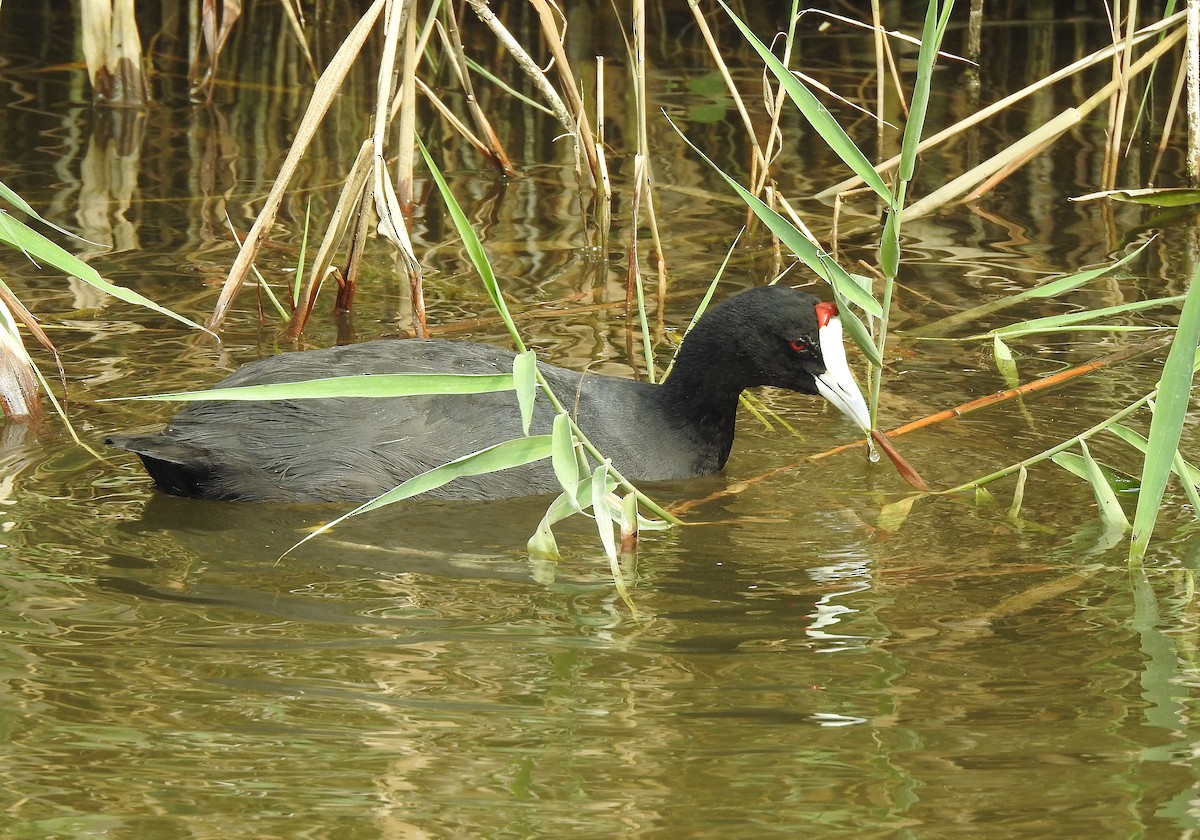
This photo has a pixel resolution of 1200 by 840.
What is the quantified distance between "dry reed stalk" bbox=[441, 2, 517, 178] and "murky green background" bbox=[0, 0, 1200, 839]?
0.48m

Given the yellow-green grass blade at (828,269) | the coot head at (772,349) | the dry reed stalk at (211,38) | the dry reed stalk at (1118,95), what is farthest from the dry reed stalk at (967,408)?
the dry reed stalk at (211,38)

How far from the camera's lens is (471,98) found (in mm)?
5297

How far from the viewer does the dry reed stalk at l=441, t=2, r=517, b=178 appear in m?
4.85

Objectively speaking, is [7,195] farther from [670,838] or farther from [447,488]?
[670,838]

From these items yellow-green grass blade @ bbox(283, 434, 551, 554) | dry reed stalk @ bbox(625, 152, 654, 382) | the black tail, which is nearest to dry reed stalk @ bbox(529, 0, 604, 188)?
dry reed stalk @ bbox(625, 152, 654, 382)

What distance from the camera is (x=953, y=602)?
10.2 ft

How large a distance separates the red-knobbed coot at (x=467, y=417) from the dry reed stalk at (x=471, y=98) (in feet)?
3.75

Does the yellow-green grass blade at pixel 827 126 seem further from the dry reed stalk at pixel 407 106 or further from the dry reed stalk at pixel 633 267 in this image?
the dry reed stalk at pixel 407 106

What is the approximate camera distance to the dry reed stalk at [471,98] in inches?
191

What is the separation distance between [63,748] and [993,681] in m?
1.42

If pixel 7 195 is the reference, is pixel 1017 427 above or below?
below

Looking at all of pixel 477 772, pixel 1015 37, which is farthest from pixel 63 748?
pixel 1015 37

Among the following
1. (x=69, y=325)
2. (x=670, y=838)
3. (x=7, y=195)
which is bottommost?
(x=670, y=838)

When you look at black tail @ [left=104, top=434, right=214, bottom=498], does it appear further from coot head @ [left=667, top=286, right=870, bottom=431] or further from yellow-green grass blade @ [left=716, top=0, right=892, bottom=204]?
yellow-green grass blade @ [left=716, top=0, right=892, bottom=204]
